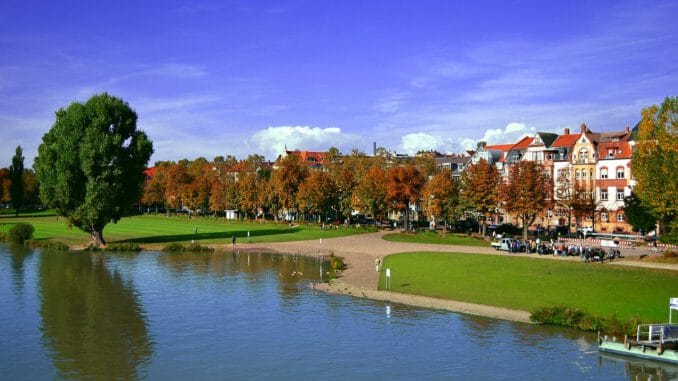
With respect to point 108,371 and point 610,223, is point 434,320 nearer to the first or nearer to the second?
point 108,371

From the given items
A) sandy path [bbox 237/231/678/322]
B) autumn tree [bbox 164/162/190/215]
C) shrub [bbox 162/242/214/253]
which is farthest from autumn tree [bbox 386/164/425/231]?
autumn tree [bbox 164/162/190/215]

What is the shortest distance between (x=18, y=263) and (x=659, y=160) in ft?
260

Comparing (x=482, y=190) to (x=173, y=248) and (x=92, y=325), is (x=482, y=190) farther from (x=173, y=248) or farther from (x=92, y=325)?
(x=92, y=325)

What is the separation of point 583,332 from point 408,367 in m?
15.4

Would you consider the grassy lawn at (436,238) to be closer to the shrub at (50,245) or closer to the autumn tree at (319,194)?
the autumn tree at (319,194)

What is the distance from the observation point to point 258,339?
41406mm

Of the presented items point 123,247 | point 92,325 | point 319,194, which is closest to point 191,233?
point 123,247

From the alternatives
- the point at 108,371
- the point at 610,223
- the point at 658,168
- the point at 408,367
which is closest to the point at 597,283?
the point at 658,168

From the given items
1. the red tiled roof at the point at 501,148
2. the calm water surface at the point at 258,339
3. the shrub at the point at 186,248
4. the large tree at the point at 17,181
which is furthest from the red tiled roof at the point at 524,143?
the large tree at the point at 17,181

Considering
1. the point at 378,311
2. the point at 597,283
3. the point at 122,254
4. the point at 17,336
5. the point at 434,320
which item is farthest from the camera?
the point at 122,254

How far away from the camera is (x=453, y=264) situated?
6794cm

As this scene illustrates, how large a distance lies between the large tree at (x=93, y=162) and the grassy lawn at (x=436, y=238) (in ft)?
145

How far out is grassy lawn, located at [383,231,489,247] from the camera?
315 ft

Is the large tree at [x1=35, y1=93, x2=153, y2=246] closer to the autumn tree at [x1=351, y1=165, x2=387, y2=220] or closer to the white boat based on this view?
the autumn tree at [x1=351, y1=165, x2=387, y2=220]
